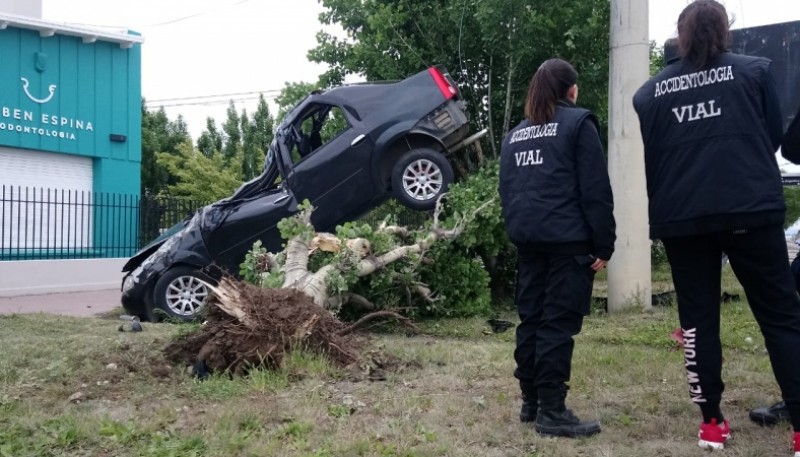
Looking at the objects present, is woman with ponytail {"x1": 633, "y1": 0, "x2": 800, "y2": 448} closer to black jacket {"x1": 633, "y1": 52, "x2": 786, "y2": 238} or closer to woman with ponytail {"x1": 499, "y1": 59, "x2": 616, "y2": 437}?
black jacket {"x1": 633, "y1": 52, "x2": 786, "y2": 238}

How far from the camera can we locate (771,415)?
3.79 m

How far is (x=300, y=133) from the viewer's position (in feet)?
30.6

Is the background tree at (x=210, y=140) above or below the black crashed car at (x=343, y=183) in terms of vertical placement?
above

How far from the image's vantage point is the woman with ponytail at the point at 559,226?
367 centimetres

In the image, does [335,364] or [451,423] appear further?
[335,364]

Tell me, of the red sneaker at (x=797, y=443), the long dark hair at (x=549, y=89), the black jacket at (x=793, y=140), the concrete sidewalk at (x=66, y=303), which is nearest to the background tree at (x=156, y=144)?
the concrete sidewalk at (x=66, y=303)

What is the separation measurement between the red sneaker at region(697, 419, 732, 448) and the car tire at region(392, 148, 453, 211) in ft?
17.6

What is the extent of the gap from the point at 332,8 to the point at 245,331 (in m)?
8.53

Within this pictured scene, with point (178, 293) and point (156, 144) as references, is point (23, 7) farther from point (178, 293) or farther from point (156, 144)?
point (178, 293)

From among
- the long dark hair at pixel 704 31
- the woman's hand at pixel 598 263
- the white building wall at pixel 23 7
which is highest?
the white building wall at pixel 23 7

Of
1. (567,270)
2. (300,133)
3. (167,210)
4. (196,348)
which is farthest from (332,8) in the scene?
(567,270)

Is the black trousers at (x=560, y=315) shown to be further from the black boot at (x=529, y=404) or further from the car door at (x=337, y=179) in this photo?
the car door at (x=337, y=179)

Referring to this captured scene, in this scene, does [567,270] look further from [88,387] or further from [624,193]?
[624,193]

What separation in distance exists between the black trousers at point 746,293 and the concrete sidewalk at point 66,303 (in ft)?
26.6
